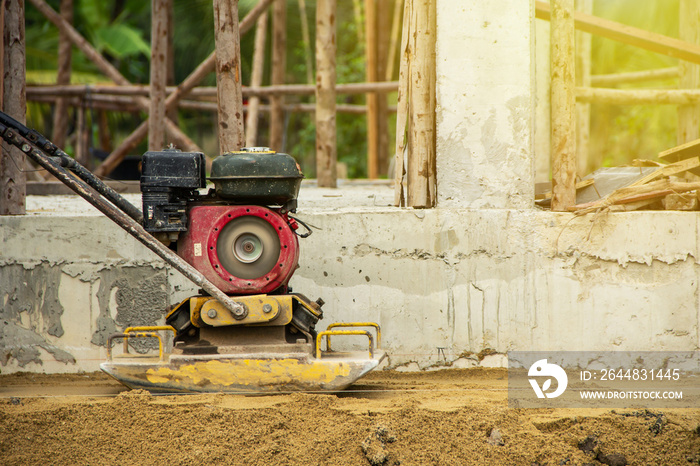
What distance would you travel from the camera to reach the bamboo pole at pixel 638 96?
6.15 m

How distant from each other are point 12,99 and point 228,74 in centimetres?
173

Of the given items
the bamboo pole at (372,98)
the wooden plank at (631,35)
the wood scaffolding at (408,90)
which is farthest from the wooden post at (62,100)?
the wooden plank at (631,35)

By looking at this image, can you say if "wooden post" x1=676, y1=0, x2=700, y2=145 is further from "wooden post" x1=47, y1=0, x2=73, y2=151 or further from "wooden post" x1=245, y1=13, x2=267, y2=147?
"wooden post" x1=47, y1=0, x2=73, y2=151

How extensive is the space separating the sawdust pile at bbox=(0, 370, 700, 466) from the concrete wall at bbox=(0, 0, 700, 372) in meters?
0.92

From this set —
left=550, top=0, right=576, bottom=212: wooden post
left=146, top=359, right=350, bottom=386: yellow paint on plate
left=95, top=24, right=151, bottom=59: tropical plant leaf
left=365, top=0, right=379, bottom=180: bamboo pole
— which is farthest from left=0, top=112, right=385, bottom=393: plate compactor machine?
left=95, top=24, right=151, bottom=59: tropical plant leaf

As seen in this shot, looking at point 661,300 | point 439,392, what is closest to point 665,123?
point 661,300

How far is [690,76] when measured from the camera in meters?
7.32

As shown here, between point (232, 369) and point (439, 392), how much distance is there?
4.31ft

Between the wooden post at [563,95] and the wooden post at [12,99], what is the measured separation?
4043 millimetres

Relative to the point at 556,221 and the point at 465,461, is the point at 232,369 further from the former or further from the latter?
the point at 556,221

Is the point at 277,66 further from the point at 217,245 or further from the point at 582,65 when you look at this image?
the point at 217,245

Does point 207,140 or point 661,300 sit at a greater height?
point 207,140

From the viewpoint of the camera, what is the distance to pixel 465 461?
3.47 m

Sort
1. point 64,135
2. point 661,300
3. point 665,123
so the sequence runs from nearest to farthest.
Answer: point 661,300 → point 64,135 → point 665,123
